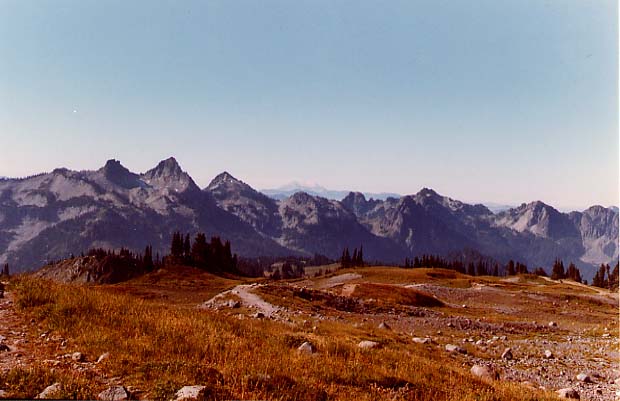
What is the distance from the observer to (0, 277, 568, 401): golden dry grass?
30.7 ft

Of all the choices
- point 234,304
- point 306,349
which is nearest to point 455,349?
point 306,349

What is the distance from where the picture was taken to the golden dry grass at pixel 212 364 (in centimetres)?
936

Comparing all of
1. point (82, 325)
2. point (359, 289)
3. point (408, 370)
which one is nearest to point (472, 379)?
point (408, 370)

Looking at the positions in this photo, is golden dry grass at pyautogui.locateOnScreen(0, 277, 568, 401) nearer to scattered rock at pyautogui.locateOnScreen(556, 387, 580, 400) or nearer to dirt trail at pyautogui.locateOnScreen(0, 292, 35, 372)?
dirt trail at pyautogui.locateOnScreen(0, 292, 35, 372)

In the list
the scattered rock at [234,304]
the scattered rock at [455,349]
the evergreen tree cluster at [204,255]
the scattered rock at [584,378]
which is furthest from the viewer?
the evergreen tree cluster at [204,255]

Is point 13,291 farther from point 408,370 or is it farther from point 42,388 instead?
point 408,370

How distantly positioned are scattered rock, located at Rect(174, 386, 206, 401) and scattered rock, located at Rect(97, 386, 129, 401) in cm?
109

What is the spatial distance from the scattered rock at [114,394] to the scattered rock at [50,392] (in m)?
0.84

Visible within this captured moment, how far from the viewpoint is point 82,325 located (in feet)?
44.8

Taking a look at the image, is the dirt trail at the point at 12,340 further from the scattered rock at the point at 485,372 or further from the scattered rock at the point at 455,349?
the scattered rock at the point at 455,349

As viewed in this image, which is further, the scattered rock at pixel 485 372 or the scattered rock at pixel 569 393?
the scattered rock at pixel 485 372

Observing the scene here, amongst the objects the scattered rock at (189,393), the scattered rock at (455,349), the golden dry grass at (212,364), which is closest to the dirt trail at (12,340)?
the golden dry grass at (212,364)

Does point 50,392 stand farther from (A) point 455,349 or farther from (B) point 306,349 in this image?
(A) point 455,349

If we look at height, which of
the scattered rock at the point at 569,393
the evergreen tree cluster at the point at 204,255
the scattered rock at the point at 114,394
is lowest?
the evergreen tree cluster at the point at 204,255
